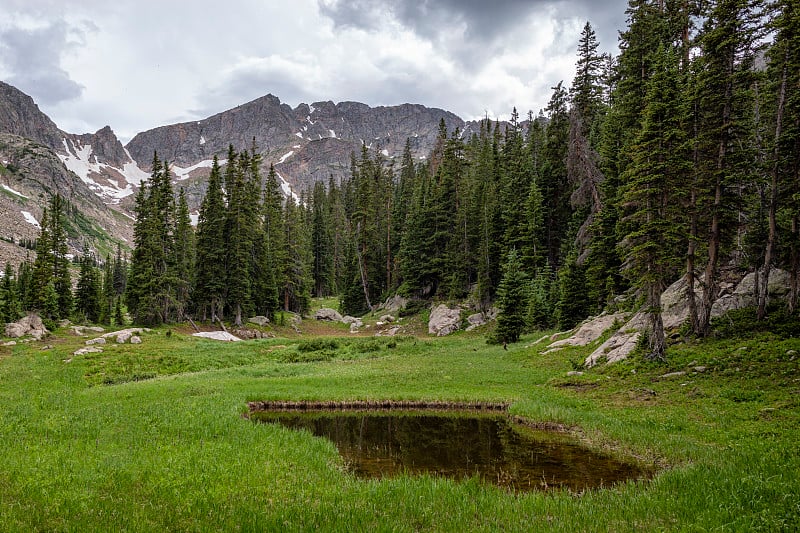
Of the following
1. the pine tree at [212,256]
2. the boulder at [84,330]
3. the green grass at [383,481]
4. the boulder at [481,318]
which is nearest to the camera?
the green grass at [383,481]

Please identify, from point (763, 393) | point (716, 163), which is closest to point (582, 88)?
point (716, 163)

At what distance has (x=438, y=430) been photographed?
16484 mm

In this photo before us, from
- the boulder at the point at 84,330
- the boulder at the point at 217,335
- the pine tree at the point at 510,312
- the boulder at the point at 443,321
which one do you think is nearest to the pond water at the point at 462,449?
the pine tree at the point at 510,312

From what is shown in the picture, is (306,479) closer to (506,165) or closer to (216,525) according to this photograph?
(216,525)

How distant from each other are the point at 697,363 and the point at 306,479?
17800 millimetres

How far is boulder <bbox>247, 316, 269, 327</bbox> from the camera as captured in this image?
56.1m

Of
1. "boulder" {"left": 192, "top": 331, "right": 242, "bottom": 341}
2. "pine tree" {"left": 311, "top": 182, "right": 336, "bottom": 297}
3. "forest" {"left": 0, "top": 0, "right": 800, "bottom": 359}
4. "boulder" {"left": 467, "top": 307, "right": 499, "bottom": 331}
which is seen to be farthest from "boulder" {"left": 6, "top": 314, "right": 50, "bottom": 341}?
"pine tree" {"left": 311, "top": 182, "right": 336, "bottom": 297}

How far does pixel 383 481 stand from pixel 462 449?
197 inches

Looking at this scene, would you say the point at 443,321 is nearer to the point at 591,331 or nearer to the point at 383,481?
the point at 591,331

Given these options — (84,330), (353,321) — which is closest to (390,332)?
(353,321)

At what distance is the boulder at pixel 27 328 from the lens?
39281 mm

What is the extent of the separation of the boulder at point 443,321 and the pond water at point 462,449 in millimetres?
32048

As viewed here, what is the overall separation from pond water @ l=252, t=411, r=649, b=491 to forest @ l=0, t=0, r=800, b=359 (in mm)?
10255

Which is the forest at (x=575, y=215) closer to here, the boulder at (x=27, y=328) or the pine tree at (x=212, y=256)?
the pine tree at (x=212, y=256)
